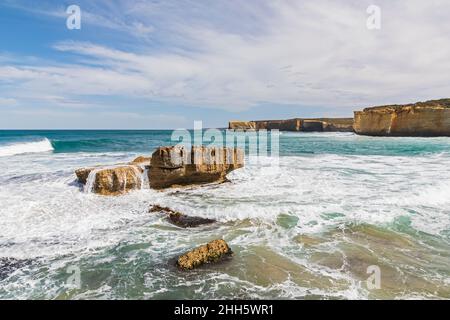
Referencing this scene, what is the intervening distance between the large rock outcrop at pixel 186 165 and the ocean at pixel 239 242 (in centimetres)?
48

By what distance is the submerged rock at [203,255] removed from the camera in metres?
5.73

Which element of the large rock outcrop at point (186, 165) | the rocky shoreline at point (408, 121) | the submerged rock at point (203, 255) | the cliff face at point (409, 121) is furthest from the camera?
the rocky shoreline at point (408, 121)

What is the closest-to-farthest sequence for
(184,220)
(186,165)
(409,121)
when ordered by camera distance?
(184,220)
(186,165)
(409,121)

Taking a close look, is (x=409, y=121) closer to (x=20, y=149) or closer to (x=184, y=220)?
(x=184, y=220)

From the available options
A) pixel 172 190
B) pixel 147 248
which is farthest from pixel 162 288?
pixel 172 190

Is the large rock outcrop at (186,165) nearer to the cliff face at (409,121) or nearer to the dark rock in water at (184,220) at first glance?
the dark rock in water at (184,220)

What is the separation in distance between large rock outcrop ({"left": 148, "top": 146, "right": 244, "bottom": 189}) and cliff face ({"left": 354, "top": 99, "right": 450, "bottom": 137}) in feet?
163

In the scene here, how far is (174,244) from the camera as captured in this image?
685 centimetres

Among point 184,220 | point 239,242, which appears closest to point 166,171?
point 184,220

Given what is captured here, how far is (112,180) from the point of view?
11.1 metres

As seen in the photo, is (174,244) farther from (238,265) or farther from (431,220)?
(431,220)

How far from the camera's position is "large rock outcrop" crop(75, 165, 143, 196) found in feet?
36.1

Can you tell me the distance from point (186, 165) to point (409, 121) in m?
53.2

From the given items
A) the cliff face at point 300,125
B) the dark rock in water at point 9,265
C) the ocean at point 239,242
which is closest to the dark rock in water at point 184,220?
the ocean at point 239,242
